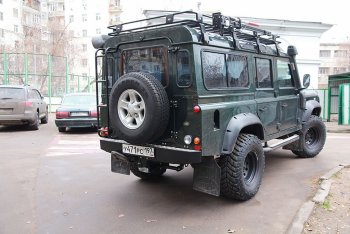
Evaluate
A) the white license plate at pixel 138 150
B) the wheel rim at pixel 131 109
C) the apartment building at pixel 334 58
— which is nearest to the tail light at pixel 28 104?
the white license plate at pixel 138 150

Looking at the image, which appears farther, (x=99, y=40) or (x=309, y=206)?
(x=99, y=40)

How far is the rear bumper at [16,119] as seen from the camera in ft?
40.1

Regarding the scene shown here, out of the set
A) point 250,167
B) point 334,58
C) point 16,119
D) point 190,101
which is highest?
point 334,58

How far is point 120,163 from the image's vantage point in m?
5.07

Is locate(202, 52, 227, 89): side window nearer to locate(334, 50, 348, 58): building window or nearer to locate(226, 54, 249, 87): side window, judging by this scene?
locate(226, 54, 249, 87): side window

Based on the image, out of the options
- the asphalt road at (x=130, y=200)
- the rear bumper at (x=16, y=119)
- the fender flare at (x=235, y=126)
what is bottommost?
the asphalt road at (x=130, y=200)

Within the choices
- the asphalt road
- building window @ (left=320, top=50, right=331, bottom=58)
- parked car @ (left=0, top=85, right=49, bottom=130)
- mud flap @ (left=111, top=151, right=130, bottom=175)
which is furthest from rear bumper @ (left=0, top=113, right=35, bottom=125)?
building window @ (left=320, top=50, right=331, bottom=58)

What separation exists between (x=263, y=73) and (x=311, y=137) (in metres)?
2.79

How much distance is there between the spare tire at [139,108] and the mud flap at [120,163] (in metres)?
0.35

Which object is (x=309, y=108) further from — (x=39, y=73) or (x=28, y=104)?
(x=39, y=73)

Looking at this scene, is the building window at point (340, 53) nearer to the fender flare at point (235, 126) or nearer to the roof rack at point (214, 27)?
the roof rack at point (214, 27)

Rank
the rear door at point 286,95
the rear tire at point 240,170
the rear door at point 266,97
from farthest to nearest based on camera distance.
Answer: the rear door at point 286,95, the rear door at point 266,97, the rear tire at point 240,170

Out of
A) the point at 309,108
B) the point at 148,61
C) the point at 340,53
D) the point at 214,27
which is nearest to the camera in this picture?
the point at 148,61

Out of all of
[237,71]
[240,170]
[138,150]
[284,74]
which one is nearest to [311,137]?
[284,74]
